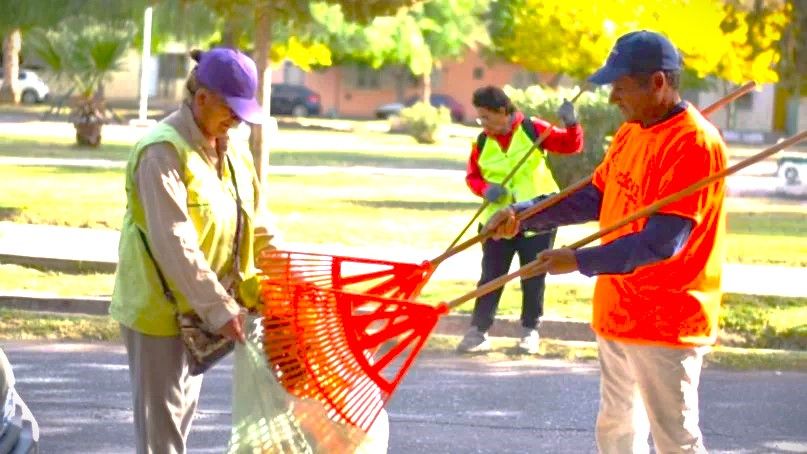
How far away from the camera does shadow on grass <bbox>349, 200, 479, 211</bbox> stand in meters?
22.3

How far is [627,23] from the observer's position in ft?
135

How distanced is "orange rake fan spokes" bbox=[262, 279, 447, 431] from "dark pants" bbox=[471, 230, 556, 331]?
217 inches

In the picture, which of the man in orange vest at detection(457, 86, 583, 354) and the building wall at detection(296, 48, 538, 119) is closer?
the man in orange vest at detection(457, 86, 583, 354)

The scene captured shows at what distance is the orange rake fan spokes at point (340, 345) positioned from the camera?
5066mm

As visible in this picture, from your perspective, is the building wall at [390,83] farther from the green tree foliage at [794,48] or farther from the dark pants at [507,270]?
the dark pants at [507,270]

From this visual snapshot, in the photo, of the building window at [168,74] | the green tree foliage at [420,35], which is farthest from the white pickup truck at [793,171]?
the building window at [168,74]

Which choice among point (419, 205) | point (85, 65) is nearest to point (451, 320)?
point (419, 205)

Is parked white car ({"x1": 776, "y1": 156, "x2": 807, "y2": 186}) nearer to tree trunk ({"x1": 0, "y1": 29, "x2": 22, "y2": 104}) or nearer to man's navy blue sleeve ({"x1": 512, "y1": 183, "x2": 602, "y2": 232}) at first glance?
man's navy blue sleeve ({"x1": 512, "y1": 183, "x2": 602, "y2": 232})

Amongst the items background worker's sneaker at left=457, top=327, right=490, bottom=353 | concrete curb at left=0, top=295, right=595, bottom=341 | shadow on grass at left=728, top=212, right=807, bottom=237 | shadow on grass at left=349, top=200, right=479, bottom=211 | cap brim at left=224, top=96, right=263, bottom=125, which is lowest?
shadow on grass at left=349, top=200, right=479, bottom=211

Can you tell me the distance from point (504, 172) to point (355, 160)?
79.4 feet

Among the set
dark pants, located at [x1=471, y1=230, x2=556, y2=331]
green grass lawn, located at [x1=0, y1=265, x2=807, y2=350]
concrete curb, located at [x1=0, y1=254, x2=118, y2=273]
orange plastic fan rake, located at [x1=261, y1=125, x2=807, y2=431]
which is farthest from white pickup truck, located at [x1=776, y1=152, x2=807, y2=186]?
orange plastic fan rake, located at [x1=261, y1=125, x2=807, y2=431]

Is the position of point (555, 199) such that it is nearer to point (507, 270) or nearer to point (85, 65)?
point (507, 270)

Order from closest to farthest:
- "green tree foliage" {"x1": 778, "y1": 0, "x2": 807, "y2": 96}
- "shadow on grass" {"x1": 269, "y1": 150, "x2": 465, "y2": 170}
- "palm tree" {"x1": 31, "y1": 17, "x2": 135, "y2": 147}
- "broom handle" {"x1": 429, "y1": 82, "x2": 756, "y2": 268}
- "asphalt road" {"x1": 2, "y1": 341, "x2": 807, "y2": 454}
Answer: "broom handle" {"x1": 429, "y1": 82, "x2": 756, "y2": 268}
"asphalt road" {"x1": 2, "y1": 341, "x2": 807, "y2": 454}
"green tree foliage" {"x1": 778, "y1": 0, "x2": 807, "y2": 96}
"shadow on grass" {"x1": 269, "y1": 150, "x2": 465, "y2": 170}
"palm tree" {"x1": 31, "y1": 17, "x2": 135, "y2": 147}

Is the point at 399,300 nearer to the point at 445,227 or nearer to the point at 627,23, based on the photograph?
the point at 445,227
